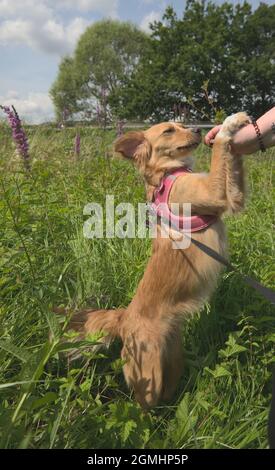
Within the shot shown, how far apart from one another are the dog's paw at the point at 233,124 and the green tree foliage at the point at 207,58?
28189 millimetres

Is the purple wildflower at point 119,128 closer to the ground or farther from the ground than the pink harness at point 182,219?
farther from the ground

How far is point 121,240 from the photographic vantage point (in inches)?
138

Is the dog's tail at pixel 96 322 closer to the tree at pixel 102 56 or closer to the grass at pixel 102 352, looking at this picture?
the grass at pixel 102 352

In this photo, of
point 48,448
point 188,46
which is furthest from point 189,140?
point 188,46

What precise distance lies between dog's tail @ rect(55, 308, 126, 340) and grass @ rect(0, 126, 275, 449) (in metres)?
0.17

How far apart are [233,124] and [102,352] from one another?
1.75 metres

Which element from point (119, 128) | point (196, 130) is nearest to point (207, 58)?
point (119, 128)

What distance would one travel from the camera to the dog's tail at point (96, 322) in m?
2.40

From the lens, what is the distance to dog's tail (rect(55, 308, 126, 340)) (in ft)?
7.88

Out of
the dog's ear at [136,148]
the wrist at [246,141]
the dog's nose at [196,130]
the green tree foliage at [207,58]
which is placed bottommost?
the wrist at [246,141]

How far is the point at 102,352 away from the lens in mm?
2699

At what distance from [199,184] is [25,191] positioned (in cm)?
166

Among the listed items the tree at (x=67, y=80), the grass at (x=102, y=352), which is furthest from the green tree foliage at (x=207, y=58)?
the grass at (x=102, y=352)
